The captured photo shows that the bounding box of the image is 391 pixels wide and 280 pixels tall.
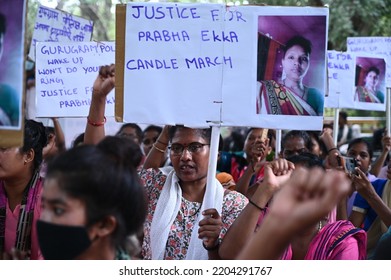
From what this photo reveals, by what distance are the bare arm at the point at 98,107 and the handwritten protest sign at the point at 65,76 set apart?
1485 mm

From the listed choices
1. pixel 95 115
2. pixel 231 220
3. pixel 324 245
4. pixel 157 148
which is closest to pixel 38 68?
pixel 157 148

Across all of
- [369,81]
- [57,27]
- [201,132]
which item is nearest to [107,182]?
[201,132]

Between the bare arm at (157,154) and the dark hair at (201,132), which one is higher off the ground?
the dark hair at (201,132)

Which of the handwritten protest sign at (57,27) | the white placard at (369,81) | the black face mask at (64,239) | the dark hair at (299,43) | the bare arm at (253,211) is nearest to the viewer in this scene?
the black face mask at (64,239)

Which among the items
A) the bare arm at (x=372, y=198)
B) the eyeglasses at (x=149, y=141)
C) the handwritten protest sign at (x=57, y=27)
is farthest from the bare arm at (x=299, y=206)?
the eyeglasses at (x=149, y=141)

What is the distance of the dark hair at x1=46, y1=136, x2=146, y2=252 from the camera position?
2.12m

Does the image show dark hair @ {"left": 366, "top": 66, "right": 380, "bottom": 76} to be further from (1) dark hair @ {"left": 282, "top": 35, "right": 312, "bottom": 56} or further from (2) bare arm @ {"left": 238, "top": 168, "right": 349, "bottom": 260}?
(2) bare arm @ {"left": 238, "top": 168, "right": 349, "bottom": 260}

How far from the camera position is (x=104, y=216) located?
7.00ft

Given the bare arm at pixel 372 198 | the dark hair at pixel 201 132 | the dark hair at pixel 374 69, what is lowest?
the bare arm at pixel 372 198

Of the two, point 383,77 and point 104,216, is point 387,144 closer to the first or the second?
point 383,77

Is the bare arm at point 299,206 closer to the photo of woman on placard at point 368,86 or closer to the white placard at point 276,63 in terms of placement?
the white placard at point 276,63

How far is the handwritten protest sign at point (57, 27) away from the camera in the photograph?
6137 mm

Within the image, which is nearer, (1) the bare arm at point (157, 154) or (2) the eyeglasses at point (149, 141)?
(1) the bare arm at point (157, 154)

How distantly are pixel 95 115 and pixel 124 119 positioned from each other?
0.47 ft
